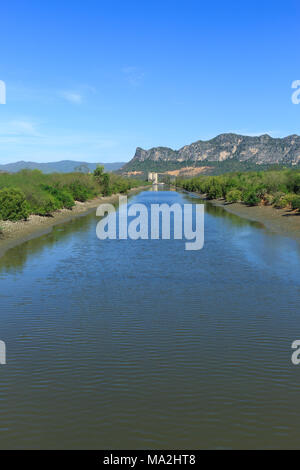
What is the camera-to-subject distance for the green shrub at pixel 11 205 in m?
44.5

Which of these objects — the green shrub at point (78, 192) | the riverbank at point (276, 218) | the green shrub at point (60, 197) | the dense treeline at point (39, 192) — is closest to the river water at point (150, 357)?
the riverbank at point (276, 218)

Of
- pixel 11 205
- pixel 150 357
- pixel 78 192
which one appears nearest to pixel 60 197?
pixel 78 192

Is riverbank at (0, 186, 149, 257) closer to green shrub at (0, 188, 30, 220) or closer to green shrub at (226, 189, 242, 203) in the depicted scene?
green shrub at (0, 188, 30, 220)

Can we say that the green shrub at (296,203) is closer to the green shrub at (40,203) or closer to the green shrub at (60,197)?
the green shrub at (40,203)

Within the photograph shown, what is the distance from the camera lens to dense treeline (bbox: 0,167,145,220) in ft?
148

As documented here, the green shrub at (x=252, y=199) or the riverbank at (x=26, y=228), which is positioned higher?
the green shrub at (x=252, y=199)

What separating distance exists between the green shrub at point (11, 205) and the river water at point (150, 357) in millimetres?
19891

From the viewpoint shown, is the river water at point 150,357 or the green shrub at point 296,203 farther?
the green shrub at point 296,203

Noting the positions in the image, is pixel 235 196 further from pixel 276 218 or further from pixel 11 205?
pixel 11 205

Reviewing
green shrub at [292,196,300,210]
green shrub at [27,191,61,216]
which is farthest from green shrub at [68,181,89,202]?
green shrub at [292,196,300,210]

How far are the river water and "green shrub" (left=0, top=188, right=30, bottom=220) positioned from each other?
19891 mm

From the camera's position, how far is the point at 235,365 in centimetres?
1230

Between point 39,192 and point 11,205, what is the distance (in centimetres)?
1062

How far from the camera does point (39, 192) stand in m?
55.0
